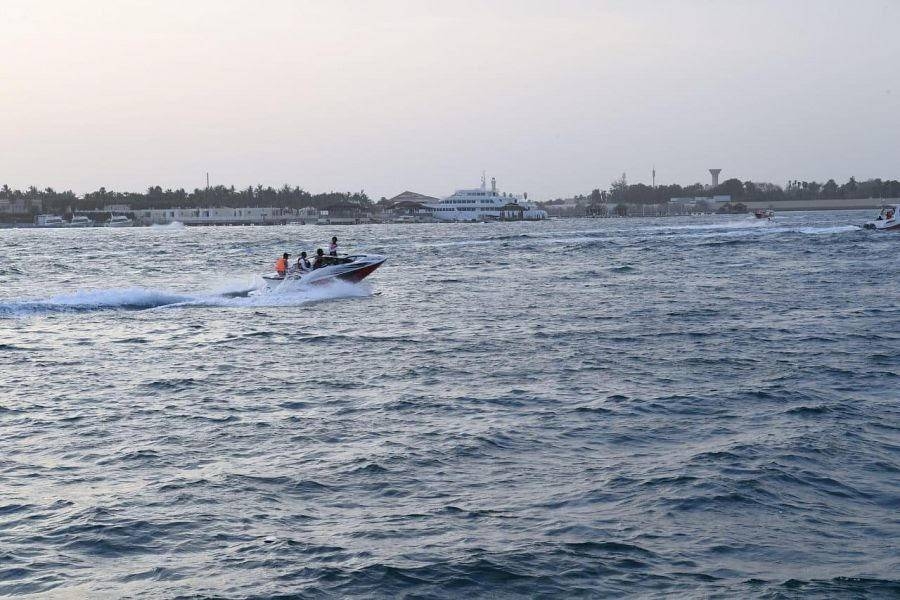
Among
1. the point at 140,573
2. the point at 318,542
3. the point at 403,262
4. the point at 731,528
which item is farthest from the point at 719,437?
the point at 403,262

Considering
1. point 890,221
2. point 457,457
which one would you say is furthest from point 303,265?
point 890,221

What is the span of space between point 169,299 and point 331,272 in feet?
20.4

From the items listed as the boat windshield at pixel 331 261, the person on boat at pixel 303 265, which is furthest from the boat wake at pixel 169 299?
the boat windshield at pixel 331 261

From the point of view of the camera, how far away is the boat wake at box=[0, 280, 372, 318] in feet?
110

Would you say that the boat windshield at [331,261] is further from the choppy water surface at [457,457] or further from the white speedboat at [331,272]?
the choppy water surface at [457,457]

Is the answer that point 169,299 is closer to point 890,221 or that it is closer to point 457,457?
point 457,457

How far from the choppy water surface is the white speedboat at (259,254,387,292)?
869cm

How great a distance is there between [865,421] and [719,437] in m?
2.49

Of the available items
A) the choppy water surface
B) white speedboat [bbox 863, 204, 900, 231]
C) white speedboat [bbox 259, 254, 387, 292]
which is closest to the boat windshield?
white speedboat [bbox 259, 254, 387, 292]

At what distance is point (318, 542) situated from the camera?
9531 millimetres

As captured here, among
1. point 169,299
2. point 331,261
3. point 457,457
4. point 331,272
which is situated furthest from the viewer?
point 331,261

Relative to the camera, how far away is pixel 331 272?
37469mm

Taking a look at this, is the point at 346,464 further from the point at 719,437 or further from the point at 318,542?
the point at 719,437

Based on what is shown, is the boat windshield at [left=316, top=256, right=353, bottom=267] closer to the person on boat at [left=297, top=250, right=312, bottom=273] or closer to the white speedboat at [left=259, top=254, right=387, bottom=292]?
the white speedboat at [left=259, top=254, right=387, bottom=292]
